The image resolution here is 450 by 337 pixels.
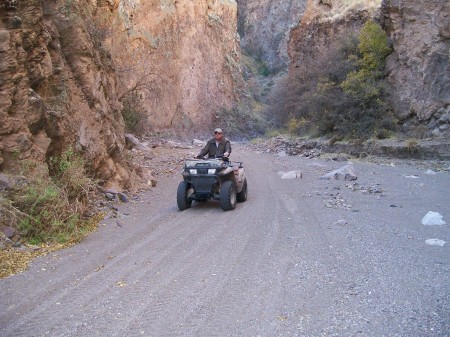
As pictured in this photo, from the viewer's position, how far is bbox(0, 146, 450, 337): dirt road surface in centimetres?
399

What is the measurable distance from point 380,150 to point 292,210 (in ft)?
44.8

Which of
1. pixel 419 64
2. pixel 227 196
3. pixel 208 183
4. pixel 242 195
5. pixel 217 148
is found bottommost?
pixel 242 195

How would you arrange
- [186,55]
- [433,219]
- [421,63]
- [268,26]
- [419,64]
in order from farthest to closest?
1. [268,26]
2. [186,55]
3. [419,64]
4. [421,63]
5. [433,219]

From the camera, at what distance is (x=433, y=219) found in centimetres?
775

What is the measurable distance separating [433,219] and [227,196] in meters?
3.79

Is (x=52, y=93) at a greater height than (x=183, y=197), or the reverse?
(x=52, y=93)

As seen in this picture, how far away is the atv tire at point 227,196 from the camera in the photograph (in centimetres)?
903

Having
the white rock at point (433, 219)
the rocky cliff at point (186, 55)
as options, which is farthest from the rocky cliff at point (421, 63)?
the rocky cliff at point (186, 55)

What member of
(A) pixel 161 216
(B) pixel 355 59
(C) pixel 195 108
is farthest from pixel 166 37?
(A) pixel 161 216

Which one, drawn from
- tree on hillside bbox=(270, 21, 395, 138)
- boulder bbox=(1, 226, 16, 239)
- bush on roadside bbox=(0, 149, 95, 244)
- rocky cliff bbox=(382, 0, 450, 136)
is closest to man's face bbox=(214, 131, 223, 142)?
bush on roadside bbox=(0, 149, 95, 244)

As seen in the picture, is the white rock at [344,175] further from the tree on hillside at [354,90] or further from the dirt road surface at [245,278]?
the tree on hillside at [354,90]

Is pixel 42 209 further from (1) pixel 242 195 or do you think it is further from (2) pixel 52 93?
(1) pixel 242 195

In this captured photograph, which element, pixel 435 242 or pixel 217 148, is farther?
pixel 217 148

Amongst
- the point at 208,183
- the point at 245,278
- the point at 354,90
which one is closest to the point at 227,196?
the point at 208,183
